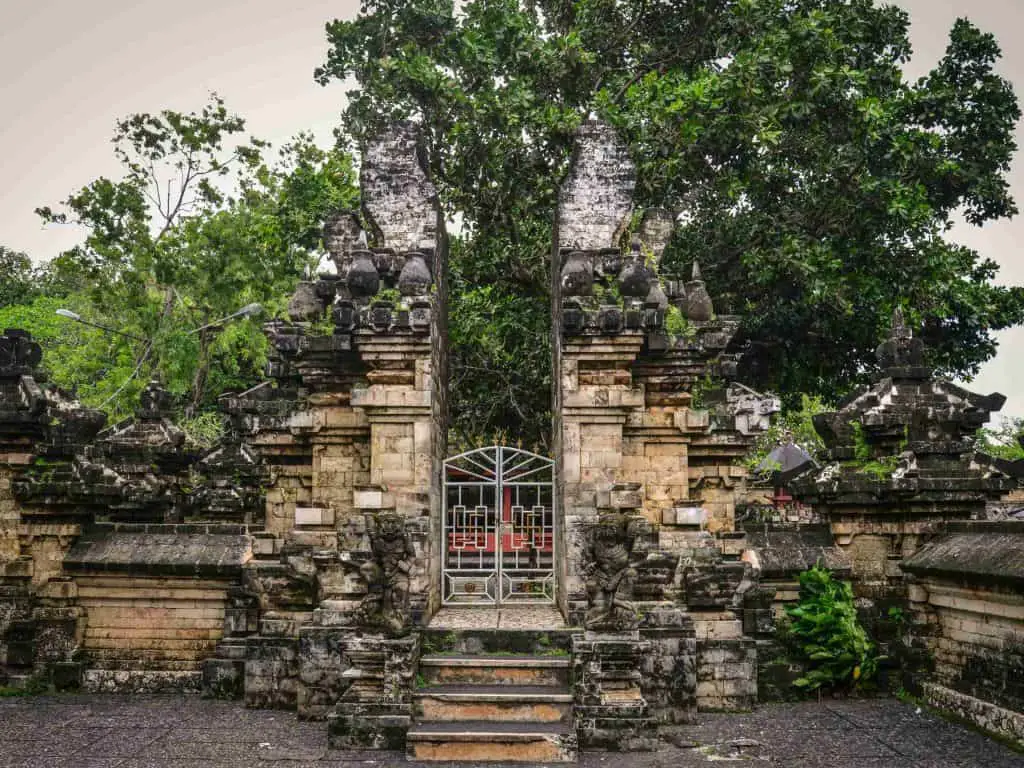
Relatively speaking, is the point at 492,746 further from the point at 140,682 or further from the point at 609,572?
the point at 140,682

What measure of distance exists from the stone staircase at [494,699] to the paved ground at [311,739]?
1.16ft

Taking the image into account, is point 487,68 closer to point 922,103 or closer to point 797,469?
point 922,103

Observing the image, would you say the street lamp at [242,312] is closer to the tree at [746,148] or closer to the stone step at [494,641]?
the tree at [746,148]

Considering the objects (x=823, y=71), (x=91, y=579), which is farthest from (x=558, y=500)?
(x=823, y=71)

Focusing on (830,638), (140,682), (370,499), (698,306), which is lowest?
(140,682)

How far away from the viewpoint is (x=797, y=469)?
11.8 metres

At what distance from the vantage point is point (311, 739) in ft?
24.9

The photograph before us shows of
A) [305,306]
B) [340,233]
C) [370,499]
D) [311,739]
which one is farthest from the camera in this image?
[340,233]

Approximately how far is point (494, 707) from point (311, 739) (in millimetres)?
1621

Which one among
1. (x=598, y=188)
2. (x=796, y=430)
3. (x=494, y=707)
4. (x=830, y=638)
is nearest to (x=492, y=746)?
(x=494, y=707)

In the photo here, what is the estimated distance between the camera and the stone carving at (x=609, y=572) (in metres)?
7.61

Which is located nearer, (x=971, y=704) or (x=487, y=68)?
(x=971, y=704)

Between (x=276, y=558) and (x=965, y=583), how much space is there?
6.96m

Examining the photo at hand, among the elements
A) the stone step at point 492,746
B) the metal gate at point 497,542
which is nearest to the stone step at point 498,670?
the stone step at point 492,746
